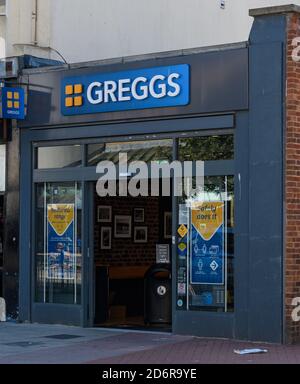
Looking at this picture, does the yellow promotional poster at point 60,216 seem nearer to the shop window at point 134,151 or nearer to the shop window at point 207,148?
the shop window at point 134,151

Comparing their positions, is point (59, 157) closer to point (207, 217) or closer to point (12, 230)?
point (12, 230)

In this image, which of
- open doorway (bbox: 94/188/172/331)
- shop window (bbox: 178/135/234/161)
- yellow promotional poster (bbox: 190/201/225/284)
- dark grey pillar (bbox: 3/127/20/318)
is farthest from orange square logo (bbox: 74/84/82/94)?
yellow promotional poster (bbox: 190/201/225/284)

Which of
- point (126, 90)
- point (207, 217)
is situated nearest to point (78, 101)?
point (126, 90)

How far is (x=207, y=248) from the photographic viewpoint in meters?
13.8

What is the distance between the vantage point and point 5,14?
53.2 ft

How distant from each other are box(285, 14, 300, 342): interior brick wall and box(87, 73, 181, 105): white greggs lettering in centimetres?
199

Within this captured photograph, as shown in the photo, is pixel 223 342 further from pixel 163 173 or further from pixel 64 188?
pixel 64 188

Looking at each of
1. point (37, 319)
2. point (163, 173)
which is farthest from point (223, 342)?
point (37, 319)

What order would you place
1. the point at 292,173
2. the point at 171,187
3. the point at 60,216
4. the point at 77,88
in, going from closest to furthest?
the point at 292,173, the point at 171,187, the point at 77,88, the point at 60,216

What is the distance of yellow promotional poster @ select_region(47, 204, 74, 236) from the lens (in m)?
15.4

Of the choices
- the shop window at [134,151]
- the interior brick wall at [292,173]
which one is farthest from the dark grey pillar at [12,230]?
the interior brick wall at [292,173]

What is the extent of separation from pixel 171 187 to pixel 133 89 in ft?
5.94

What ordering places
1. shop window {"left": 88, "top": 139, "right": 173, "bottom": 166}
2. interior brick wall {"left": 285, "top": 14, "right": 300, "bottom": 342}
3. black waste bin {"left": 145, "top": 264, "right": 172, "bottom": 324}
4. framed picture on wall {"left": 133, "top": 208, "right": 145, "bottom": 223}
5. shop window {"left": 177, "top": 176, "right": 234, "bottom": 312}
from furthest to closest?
framed picture on wall {"left": 133, "top": 208, "right": 145, "bottom": 223} < black waste bin {"left": 145, "top": 264, "right": 172, "bottom": 324} < shop window {"left": 88, "top": 139, "right": 173, "bottom": 166} < shop window {"left": 177, "top": 176, "right": 234, "bottom": 312} < interior brick wall {"left": 285, "top": 14, "right": 300, "bottom": 342}

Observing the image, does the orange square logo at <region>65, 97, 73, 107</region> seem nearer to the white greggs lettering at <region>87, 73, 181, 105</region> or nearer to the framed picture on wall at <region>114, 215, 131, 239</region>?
the white greggs lettering at <region>87, 73, 181, 105</region>
